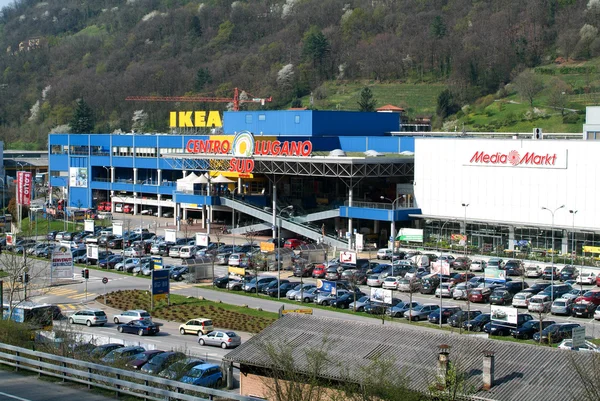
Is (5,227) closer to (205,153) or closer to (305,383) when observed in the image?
(205,153)

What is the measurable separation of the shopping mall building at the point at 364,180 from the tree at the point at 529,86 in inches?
2632

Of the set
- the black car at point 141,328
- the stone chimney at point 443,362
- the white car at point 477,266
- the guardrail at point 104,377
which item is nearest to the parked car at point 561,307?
the white car at point 477,266

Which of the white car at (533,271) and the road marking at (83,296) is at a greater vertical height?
the white car at (533,271)

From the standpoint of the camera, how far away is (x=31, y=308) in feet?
143

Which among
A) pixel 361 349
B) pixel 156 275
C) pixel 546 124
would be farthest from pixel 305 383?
pixel 546 124

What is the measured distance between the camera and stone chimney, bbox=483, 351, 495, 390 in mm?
23214

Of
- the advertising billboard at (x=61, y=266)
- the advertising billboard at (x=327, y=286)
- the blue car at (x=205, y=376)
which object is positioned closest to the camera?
the blue car at (x=205, y=376)

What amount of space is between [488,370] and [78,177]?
294 feet

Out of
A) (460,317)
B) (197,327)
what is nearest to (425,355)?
(460,317)

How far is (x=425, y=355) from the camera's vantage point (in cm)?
2545

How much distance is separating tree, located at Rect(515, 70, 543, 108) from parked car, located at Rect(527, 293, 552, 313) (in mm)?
103324

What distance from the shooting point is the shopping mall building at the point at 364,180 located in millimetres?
65938

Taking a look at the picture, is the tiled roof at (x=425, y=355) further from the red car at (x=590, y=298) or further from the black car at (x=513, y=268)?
the black car at (x=513, y=268)

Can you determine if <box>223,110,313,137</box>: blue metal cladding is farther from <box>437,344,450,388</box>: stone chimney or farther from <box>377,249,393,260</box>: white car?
<box>437,344,450,388</box>: stone chimney
